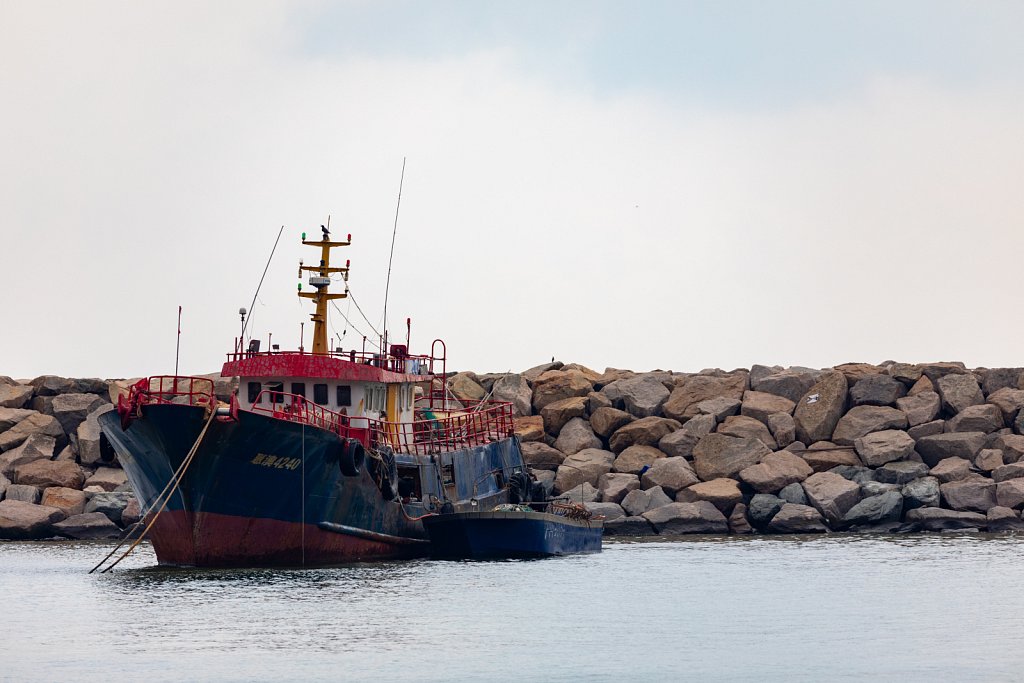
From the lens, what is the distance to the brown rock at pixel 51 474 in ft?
189

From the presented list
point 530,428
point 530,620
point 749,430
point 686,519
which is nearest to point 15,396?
point 530,428

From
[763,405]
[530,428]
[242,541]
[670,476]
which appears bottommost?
[242,541]

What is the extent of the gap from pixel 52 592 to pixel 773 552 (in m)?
20.5

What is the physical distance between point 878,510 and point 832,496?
1.51 meters

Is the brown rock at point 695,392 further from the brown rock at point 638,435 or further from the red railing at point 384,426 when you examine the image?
the red railing at point 384,426

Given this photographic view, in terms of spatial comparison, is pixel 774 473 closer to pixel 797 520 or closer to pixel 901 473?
pixel 797 520

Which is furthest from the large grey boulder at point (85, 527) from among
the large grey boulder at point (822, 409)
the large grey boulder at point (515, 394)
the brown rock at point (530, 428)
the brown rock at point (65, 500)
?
the large grey boulder at point (822, 409)

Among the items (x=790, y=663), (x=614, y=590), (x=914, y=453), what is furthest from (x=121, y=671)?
(x=914, y=453)

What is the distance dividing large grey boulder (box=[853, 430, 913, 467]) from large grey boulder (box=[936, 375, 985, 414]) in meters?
3.82

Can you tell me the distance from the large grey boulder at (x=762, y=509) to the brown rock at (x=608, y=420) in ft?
26.0

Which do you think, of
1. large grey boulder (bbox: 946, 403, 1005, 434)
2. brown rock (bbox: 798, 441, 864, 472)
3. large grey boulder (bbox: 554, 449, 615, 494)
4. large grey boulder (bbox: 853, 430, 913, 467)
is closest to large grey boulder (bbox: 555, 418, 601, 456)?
large grey boulder (bbox: 554, 449, 615, 494)

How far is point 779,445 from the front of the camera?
5969 cm

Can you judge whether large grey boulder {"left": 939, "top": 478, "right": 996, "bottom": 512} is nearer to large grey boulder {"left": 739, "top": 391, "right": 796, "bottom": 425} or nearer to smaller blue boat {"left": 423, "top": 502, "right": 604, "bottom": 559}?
large grey boulder {"left": 739, "top": 391, "right": 796, "bottom": 425}

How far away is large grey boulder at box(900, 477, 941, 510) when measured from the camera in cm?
5412
